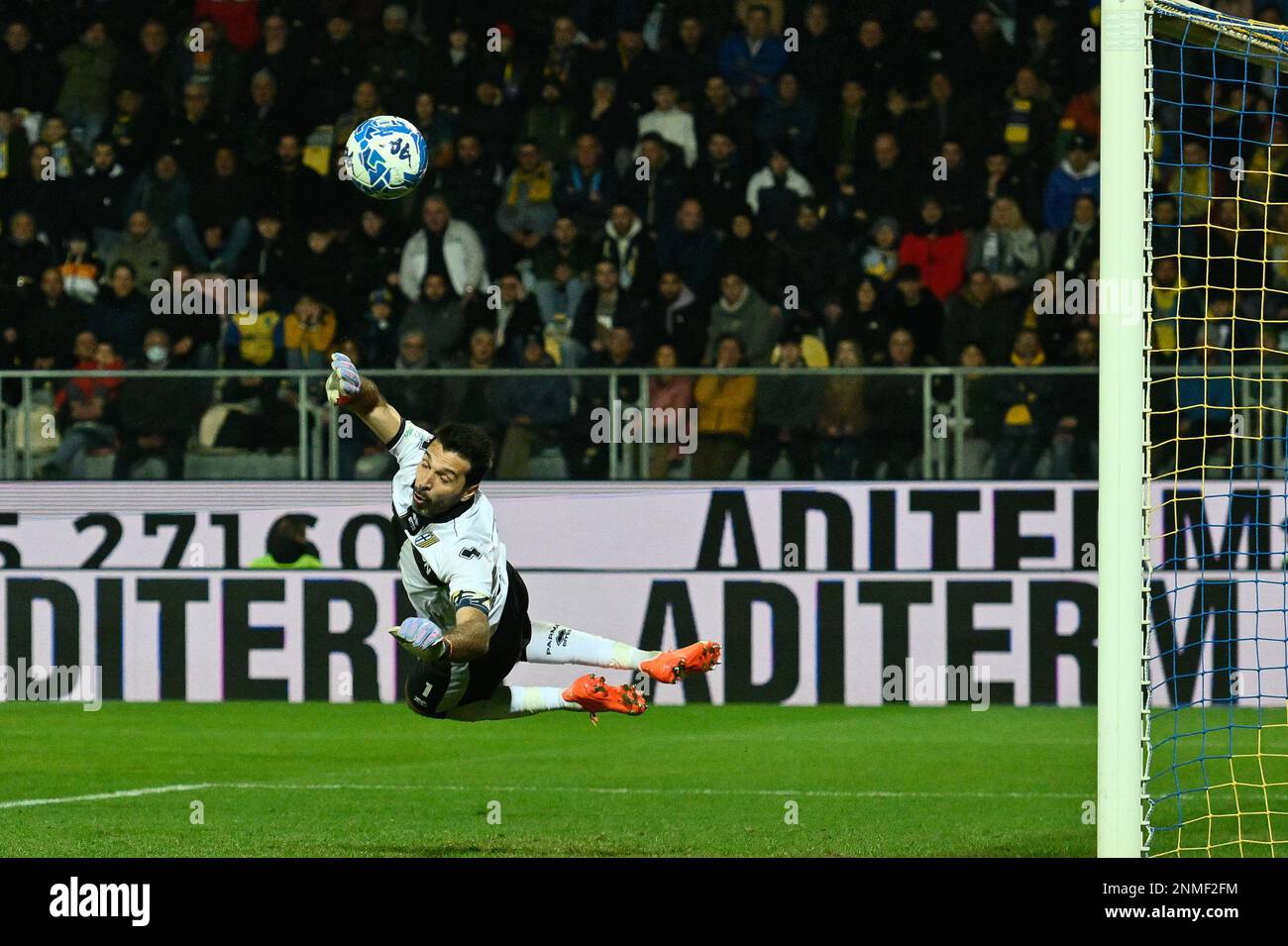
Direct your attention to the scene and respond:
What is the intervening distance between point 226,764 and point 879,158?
6.68 meters

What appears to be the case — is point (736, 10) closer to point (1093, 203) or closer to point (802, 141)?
point (802, 141)

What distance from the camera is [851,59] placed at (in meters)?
15.7

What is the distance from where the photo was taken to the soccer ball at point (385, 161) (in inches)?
361

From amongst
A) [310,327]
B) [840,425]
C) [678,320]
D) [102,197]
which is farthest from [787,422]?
[102,197]

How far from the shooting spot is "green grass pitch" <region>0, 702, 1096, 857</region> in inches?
344

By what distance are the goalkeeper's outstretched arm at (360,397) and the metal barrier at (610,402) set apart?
416cm

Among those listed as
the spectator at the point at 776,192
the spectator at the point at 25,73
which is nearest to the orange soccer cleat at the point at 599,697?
the spectator at the point at 776,192

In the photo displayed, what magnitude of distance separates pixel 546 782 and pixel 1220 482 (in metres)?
4.78

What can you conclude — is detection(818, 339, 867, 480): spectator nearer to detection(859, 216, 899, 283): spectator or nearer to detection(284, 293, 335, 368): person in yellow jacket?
detection(859, 216, 899, 283): spectator

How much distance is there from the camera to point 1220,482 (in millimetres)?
12820

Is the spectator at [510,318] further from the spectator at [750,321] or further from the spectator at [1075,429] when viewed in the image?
the spectator at [1075,429]

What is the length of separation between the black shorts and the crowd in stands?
447cm

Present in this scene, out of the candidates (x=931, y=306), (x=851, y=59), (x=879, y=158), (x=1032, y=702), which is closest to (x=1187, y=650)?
(x=1032, y=702)

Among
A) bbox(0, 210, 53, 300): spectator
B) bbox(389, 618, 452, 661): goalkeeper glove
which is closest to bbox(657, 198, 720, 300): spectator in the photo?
bbox(0, 210, 53, 300): spectator
